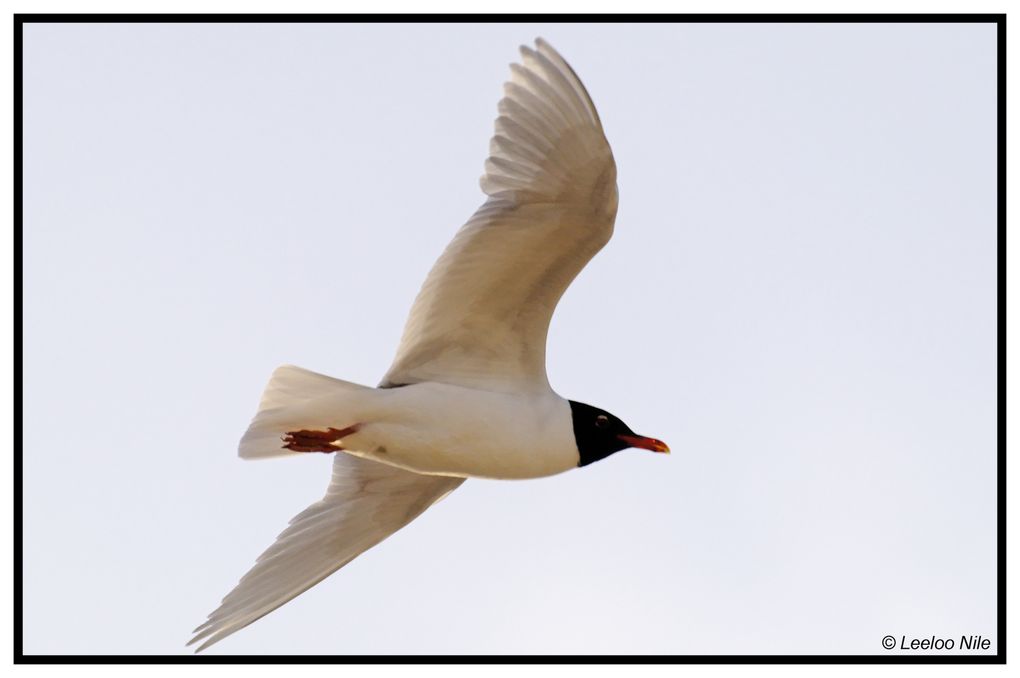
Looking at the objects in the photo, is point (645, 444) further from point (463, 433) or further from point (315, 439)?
point (315, 439)

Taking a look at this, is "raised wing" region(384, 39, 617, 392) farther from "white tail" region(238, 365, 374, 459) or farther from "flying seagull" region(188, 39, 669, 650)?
"white tail" region(238, 365, 374, 459)

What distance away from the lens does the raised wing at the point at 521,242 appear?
7.21 metres

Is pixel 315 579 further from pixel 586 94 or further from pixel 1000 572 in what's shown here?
pixel 1000 572

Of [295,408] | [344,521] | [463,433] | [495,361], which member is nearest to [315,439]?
[295,408]

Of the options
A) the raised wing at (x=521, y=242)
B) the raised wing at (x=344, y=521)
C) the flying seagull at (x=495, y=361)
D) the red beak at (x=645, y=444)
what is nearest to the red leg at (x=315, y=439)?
the flying seagull at (x=495, y=361)

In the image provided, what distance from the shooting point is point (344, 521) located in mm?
8984

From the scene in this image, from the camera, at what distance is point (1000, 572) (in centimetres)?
845

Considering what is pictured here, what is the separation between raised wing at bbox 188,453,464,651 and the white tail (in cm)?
111

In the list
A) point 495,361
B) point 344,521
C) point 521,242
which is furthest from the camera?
point 344,521

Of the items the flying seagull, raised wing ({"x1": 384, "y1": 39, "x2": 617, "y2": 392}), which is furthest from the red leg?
raised wing ({"x1": 384, "y1": 39, "x2": 617, "y2": 392})

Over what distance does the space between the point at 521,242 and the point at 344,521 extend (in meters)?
2.42

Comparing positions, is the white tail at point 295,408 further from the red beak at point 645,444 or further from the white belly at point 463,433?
the red beak at point 645,444

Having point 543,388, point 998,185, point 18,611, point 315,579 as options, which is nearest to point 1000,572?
point 998,185

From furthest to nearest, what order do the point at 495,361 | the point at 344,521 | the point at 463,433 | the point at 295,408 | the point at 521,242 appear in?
1. the point at 344,521
2. the point at 495,361
3. the point at 463,433
4. the point at 295,408
5. the point at 521,242
